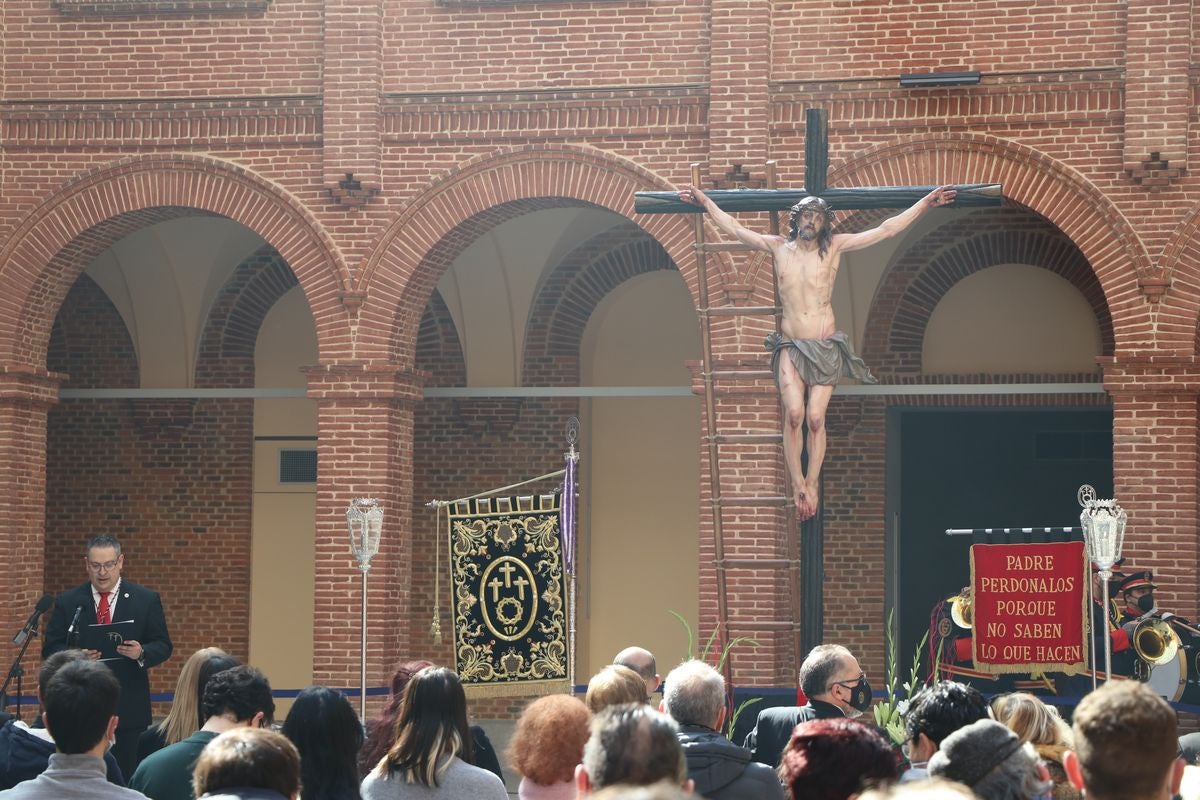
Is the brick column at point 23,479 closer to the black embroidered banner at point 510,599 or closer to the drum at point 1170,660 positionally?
the black embroidered banner at point 510,599

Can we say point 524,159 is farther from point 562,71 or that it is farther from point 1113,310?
point 1113,310

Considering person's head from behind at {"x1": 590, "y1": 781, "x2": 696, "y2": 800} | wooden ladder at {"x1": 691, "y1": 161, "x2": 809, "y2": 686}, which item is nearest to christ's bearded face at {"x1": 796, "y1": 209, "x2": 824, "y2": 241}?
wooden ladder at {"x1": 691, "y1": 161, "x2": 809, "y2": 686}

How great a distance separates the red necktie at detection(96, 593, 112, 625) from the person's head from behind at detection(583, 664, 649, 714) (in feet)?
16.8

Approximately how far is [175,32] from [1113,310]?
308 inches

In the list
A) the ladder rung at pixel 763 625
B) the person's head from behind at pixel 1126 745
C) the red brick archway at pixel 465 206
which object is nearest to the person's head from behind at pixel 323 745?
the person's head from behind at pixel 1126 745

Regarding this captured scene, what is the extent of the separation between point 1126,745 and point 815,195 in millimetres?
6466

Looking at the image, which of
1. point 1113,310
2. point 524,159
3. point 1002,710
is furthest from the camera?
point 524,159

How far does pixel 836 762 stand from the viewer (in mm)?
4145

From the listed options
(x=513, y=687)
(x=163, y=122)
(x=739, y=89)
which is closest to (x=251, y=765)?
(x=513, y=687)

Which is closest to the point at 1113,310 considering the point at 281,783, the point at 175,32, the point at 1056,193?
→ the point at 1056,193

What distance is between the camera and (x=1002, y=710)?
5461 millimetres

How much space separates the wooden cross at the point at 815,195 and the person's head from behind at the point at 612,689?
4181 millimetres

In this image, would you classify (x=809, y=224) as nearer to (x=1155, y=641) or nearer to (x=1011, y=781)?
(x=1155, y=641)

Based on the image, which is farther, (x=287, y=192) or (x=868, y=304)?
(x=868, y=304)
